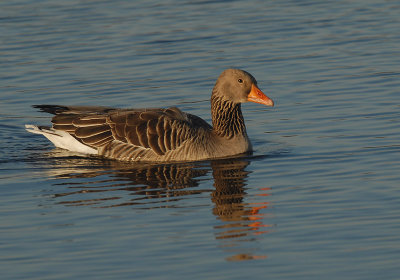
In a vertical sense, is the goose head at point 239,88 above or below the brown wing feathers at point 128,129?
above

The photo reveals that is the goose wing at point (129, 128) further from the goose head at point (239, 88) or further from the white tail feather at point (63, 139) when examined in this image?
the goose head at point (239, 88)

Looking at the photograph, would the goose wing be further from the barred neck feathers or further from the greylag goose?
the barred neck feathers

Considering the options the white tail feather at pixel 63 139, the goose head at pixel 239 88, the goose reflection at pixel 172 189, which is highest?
the goose head at pixel 239 88

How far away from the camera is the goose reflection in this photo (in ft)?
41.4

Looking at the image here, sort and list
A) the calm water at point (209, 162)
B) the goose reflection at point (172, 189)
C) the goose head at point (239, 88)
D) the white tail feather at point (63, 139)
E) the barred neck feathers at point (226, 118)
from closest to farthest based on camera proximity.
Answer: the calm water at point (209, 162) < the goose reflection at point (172, 189) < the goose head at point (239, 88) < the barred neck feathers at point (226, 118) < the white tail feather at point (63, 139)

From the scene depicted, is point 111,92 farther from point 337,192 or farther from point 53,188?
point 337,192

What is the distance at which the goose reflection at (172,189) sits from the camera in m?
12.6

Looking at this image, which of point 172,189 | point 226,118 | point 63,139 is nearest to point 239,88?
point 226,118

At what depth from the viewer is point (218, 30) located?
89.3ft

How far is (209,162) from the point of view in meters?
16.9

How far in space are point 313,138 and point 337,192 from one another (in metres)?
3.71

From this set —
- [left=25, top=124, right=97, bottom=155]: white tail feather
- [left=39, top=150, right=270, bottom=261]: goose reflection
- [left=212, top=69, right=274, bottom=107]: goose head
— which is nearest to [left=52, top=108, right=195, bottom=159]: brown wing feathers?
[left=25, top=124, right=97, bottom=155]: white tail feather

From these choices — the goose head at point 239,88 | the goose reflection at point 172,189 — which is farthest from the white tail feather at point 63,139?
the goose head at point 239,88

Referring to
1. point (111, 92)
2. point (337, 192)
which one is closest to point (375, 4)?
point (111, 92)
